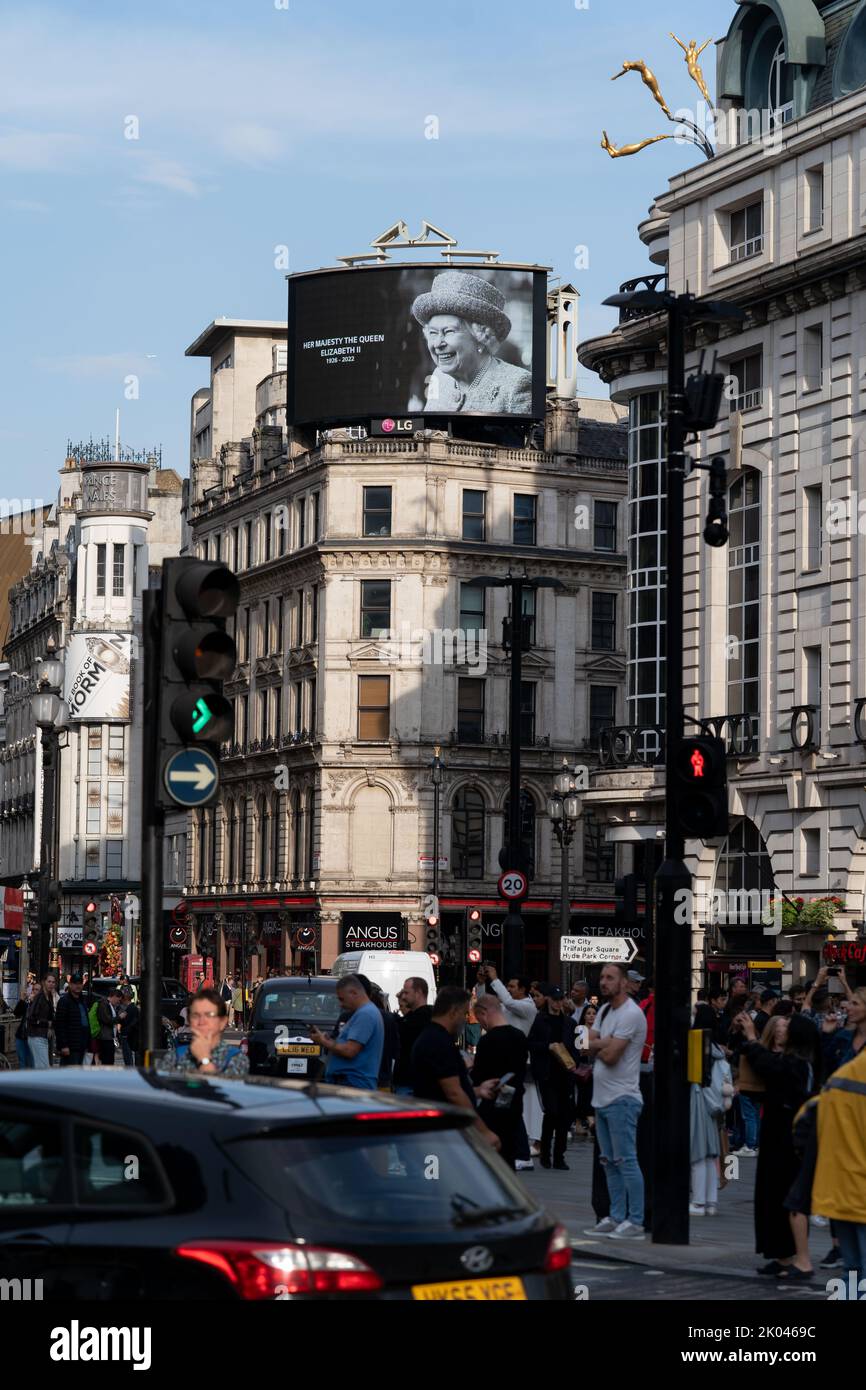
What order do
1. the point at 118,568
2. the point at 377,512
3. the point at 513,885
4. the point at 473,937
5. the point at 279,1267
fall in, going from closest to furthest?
the point at 279,1267 → the point at 513,885 → the point at 473,937 → the point at 377,512 → the point at 118,568

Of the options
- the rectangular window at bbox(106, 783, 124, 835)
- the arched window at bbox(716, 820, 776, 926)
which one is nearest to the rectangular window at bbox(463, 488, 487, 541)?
the rectangular window at bbox(106, 783, 124, 835)

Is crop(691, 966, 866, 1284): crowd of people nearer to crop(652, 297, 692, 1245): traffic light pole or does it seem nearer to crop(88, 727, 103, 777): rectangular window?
crop(652, 297, 692, 1245): traffic light pole

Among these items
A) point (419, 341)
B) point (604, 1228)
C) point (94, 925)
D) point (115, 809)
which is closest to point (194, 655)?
point (604, 1228)

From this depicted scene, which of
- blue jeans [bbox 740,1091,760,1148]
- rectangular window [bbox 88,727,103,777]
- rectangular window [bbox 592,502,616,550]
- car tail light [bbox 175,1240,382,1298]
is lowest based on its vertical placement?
blue jeans [bbox 740,1091,760,1148]

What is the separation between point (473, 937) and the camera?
69500 mm

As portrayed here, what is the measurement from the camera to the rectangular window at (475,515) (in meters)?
82.1

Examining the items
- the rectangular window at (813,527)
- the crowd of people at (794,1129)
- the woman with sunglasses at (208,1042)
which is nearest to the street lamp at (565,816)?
the rectangular window at (813,527)

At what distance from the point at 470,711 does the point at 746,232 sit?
34.2 metres

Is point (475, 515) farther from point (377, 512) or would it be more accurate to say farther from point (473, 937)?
point (473, 937)

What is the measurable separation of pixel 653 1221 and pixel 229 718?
618cm

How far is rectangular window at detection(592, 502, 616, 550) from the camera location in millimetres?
84312

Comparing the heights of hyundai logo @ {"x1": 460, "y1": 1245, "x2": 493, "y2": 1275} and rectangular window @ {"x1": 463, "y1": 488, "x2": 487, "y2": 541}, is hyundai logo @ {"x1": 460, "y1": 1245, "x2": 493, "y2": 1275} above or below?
below

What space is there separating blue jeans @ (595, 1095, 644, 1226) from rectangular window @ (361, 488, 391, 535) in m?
65.2
